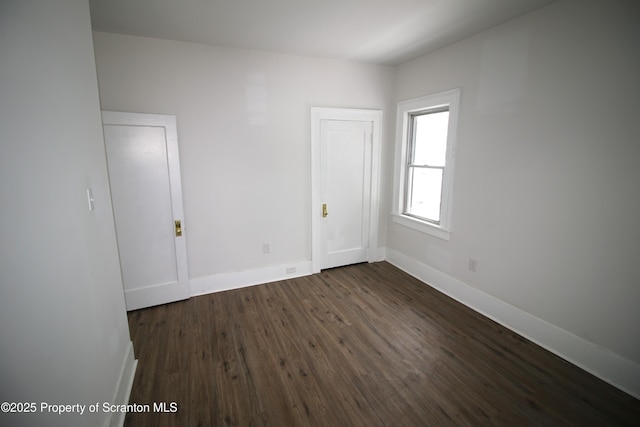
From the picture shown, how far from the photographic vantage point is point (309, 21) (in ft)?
8.57

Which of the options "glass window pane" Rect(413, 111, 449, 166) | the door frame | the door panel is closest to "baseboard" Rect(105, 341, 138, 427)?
the door frame

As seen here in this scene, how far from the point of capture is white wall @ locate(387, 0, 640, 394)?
204 centimetres

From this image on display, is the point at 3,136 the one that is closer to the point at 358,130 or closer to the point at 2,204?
the point at 2,204

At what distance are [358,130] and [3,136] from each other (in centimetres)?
363

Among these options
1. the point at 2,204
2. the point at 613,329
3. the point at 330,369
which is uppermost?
the point at 2,204

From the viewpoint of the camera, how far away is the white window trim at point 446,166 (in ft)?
10.8

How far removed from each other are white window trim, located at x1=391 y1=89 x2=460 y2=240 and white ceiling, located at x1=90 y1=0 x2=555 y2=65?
604mm

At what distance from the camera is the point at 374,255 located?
454 cm

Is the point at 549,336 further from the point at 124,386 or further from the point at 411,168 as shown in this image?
the point at 124,386

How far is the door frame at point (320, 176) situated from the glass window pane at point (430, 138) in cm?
53

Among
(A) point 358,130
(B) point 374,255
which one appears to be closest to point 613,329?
(B) point 374,255

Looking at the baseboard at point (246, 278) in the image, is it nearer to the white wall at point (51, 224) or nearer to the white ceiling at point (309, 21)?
the white wall at point (51, 224)

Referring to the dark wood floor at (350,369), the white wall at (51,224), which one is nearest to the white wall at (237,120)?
the dark wood floor at (350,369)

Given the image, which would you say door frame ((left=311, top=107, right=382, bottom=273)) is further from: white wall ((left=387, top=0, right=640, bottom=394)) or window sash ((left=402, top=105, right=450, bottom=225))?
white wall ((left=387, top=0, right=640, bottom=394))
